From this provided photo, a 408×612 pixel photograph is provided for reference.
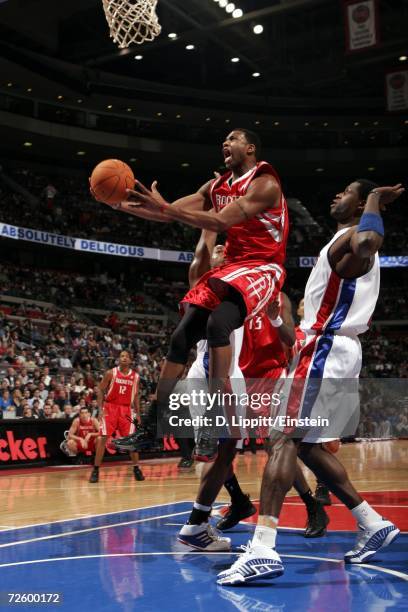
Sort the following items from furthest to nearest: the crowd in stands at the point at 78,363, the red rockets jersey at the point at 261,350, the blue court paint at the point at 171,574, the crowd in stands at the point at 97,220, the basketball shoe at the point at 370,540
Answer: the crowd in stands at the point at 97,220, the crowd in stands at the point at 78,363, the red rockets jersey at the point at 261,350, the basketball shoe at the point at 370,540, the blue court paint at the point at 171,574

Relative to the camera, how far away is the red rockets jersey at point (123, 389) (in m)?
11.1

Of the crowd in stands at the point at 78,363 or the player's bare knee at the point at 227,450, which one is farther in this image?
the crowd in stands at the point at 78,363

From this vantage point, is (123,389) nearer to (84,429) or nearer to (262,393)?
(84,429)

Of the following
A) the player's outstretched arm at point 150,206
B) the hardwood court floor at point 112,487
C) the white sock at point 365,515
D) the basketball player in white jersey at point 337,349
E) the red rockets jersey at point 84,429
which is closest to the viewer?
the player's outstretched arm at point 150,206

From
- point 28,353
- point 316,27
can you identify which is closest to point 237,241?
point 28,353

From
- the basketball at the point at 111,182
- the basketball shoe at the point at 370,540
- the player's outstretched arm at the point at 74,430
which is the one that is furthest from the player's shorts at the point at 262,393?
the player's outstretched arm at the point at 74,430

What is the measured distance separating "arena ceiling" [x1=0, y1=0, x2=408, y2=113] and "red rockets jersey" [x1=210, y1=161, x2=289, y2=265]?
17013 millimetres

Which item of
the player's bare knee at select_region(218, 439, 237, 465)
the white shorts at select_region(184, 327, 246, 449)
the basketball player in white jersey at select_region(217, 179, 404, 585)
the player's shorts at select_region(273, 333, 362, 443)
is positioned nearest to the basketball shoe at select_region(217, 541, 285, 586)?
the basketball player in white jersey at select_region(217, 179, 404, 585)

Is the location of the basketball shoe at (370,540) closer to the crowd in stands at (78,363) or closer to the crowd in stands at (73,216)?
the crowd in stands at (78,363)

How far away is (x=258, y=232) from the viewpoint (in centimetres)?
461

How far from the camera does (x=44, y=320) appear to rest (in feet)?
78.4

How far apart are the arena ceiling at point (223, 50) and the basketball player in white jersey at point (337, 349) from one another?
17.2 m

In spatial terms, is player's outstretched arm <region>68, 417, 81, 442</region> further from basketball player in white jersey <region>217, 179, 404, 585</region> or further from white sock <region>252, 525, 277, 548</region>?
white sock <region>252, 525, 277, 548</region>

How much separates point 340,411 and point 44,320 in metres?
20.5
